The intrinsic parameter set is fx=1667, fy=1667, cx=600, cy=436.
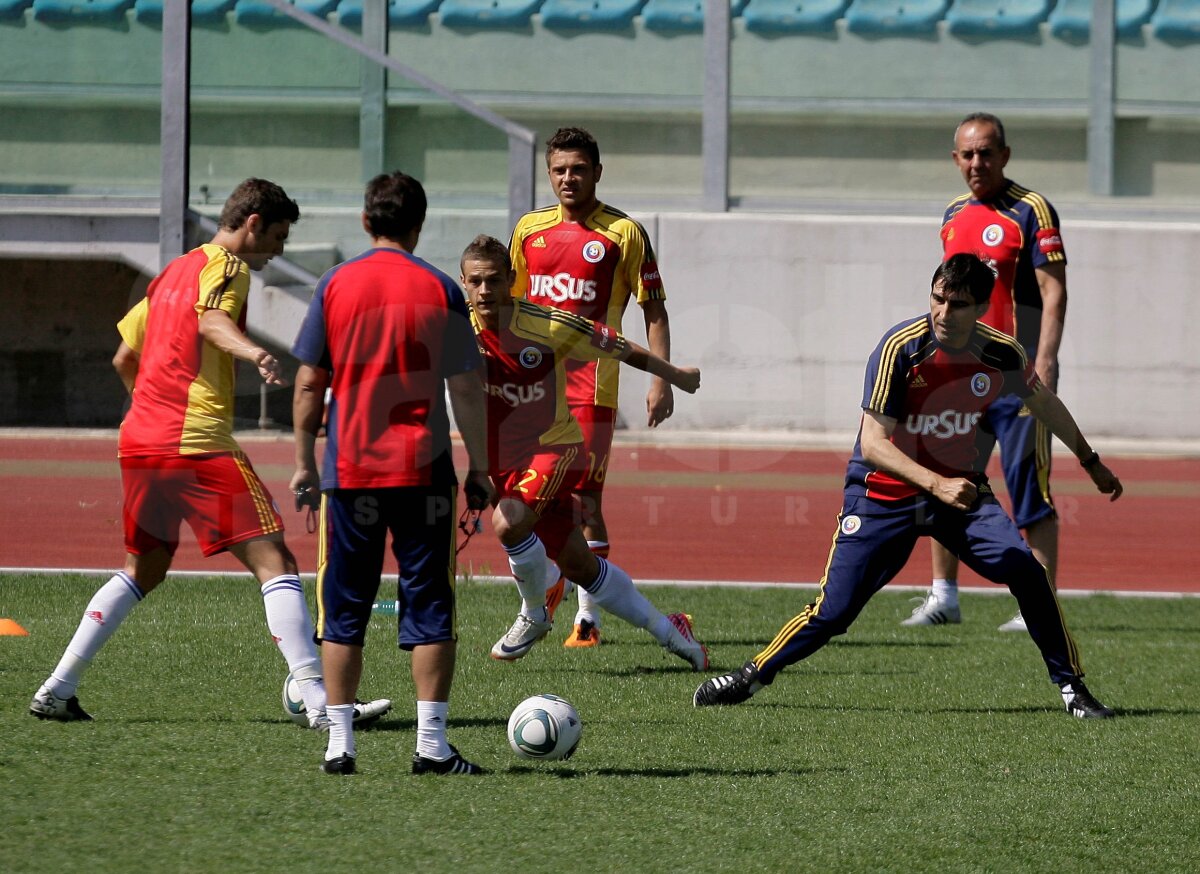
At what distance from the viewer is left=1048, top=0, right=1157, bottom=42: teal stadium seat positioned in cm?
1938

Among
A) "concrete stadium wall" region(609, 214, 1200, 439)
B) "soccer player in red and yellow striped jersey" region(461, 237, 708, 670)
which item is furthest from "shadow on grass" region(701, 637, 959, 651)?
"concrete stadium wall" region(609, 214, 1200, 439)

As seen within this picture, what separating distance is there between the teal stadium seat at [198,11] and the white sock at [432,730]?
12510mm

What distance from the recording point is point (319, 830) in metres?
4.50

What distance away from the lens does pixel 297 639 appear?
5.69 metres

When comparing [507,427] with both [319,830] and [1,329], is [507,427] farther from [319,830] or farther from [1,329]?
[1,329]

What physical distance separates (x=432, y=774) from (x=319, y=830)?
0.69m

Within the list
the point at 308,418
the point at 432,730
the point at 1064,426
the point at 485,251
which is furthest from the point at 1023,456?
the point at 308,418

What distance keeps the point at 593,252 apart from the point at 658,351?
22.2 inches

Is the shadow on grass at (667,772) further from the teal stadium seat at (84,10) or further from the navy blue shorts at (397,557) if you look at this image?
the teal stadium seat at (84,10)

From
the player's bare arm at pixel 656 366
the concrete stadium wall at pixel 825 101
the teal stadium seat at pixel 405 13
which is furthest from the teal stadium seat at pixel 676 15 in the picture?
the player's bare arm at pixel 656 366

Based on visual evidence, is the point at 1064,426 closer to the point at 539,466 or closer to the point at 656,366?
the point at 656,366

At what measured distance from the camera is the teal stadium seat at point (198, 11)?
1606 cm

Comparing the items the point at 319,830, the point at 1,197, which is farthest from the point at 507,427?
the point at 1,197

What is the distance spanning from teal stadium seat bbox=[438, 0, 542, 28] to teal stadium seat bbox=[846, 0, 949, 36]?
381 cm
